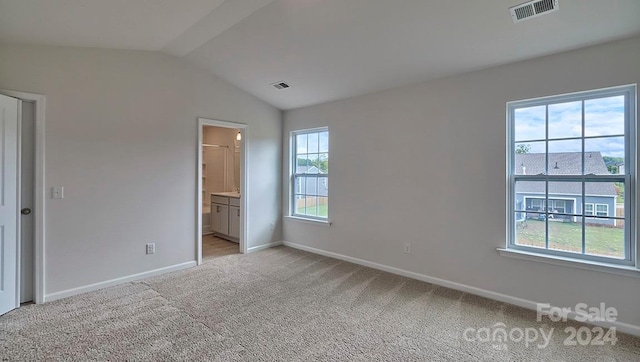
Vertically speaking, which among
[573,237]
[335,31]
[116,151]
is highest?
[335,31]

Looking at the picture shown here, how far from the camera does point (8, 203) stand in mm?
2756

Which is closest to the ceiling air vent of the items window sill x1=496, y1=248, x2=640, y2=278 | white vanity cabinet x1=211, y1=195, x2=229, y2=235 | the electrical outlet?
white vanity cabinet x1=211, y1=195, x2=229, y2=235

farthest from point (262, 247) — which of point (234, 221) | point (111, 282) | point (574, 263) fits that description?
point (574, 263)

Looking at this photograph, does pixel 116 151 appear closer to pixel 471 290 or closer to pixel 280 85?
pixel 280 85

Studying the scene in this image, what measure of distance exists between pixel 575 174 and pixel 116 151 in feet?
15.8

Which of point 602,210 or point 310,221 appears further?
point 310,221

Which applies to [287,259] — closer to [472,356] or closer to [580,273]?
[472,356]

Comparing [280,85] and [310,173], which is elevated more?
[280,85]

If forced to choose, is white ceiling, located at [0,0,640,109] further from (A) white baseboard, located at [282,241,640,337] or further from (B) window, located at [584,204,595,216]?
Answer: (A) white baseboard, located at [282,241,640,337]

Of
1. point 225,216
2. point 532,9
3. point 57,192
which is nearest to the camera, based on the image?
point 532,9

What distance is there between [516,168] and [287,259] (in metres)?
3.18

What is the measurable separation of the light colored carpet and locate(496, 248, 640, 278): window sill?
51 cm

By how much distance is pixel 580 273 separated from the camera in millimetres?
2658

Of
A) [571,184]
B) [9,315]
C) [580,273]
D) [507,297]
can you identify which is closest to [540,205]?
[571,184]
